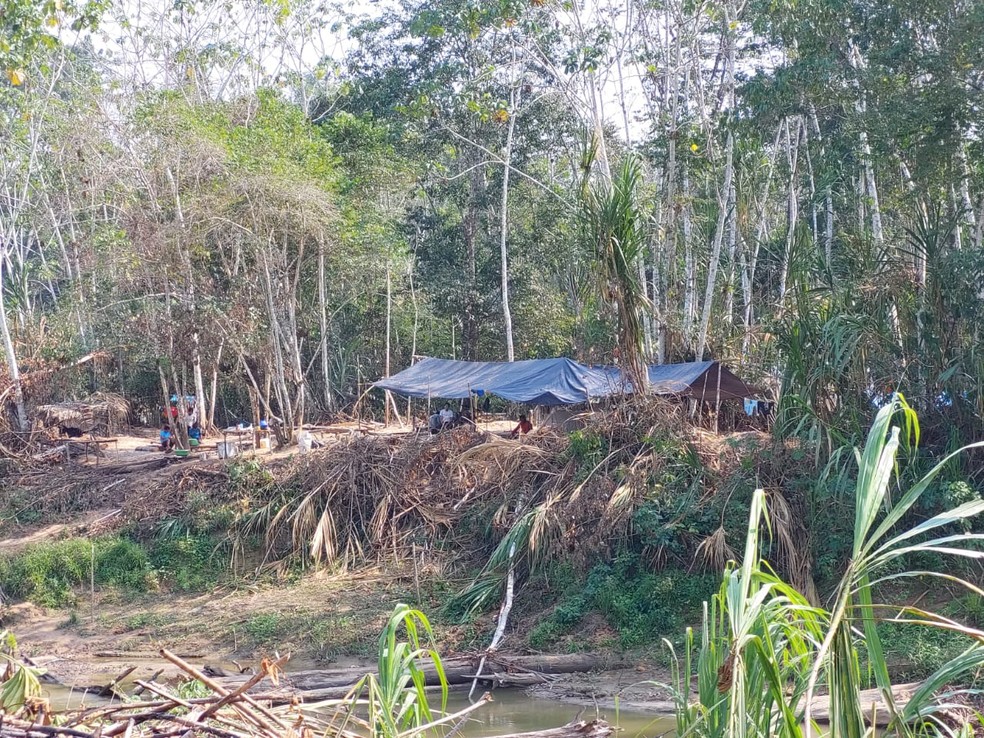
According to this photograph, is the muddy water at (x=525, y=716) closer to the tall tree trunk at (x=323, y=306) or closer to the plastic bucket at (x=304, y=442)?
the plastic bucket at (x=304, y=442)

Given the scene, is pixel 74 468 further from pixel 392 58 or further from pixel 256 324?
pixel 392 58

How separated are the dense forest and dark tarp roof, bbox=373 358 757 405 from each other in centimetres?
51

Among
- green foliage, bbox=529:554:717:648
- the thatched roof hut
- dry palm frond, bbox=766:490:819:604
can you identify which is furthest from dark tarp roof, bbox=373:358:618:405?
the thatched roof hut

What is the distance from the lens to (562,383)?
587 inches

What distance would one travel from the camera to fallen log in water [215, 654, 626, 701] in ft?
30.6

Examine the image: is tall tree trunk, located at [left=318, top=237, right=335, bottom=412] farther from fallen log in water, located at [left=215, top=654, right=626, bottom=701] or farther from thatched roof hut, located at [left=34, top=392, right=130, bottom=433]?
fallen log in water, located at [left=215, top=654, right=626, bottom=701]

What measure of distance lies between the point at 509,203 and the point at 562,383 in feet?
38.7

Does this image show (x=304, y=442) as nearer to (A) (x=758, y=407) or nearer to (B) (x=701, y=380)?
(B) (x=701, y=380)

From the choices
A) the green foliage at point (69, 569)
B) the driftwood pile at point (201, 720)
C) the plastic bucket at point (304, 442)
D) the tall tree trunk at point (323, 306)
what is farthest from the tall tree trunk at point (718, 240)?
the driftwood pile at point (201, 720)

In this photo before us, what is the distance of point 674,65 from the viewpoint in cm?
1686

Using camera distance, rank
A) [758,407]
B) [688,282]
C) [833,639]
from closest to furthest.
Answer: [833,639] → [758,407] → [688,282]

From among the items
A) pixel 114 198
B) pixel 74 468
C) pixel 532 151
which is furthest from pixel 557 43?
pixel 74 468

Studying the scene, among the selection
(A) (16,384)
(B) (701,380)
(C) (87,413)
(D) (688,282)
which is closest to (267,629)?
(B) (701,380)

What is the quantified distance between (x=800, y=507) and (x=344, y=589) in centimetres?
548
